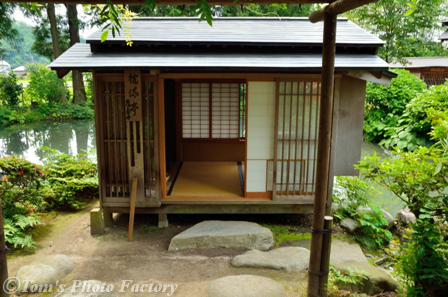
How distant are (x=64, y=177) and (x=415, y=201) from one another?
21.3 ft

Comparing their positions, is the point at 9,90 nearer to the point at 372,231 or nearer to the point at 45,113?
the point at 45,113

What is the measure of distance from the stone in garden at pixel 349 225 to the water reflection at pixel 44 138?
8792mm

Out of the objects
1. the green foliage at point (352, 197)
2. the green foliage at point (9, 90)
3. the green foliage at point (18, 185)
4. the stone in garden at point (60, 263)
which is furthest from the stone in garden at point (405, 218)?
the green foliage at point (9, 90)

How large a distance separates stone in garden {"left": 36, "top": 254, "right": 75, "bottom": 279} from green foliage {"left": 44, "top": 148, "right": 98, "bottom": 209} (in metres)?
2.18

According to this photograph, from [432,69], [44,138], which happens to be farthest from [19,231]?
[432,69]

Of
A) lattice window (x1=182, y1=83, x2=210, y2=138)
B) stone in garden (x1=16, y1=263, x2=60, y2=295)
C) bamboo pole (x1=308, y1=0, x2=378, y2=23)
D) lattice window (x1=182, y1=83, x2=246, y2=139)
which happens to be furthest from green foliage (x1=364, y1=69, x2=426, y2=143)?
stone in garden (x1=16, y1=263, x2=60, y2=295)

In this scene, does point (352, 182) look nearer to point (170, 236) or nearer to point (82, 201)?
point (170, 236)

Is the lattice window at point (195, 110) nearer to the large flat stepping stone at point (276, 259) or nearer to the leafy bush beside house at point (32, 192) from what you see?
the leafy bush beside house at point (32, 192)

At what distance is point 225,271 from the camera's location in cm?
444

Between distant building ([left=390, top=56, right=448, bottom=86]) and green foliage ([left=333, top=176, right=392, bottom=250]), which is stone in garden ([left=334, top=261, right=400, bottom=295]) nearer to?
green foliage ([left=333, top=176, right=392, bottom=250])

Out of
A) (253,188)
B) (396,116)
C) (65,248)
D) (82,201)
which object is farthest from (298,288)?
(396,116)

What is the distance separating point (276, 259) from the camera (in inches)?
179

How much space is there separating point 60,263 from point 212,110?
5116 millimetres

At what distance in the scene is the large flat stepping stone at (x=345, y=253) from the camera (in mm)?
4662
